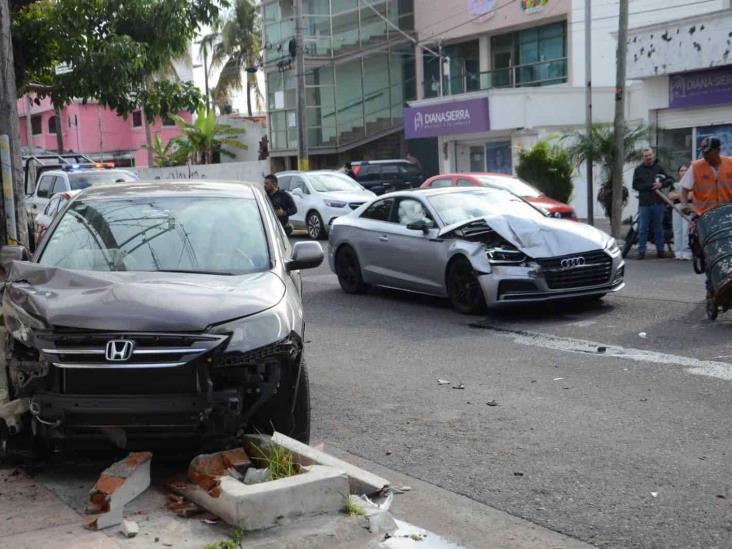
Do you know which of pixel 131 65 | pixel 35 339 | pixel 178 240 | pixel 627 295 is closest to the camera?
pixel 35 339

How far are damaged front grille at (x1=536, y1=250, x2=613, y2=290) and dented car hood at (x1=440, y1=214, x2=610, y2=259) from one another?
0.07 meters

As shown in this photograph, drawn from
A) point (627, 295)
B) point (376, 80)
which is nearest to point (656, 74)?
point (627, 295)

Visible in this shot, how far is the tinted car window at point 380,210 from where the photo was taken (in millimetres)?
13738

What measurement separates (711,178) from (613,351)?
302cm

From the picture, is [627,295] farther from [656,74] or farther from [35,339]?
[656,74]

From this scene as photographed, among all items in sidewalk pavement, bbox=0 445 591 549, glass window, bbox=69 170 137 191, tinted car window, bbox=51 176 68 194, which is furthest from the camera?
tinted car window, bbox=51 176 68 194

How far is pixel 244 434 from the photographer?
5.83 metres

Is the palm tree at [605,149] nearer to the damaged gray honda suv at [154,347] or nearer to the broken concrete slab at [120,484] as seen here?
the damaged gray honda suv at [154,347]

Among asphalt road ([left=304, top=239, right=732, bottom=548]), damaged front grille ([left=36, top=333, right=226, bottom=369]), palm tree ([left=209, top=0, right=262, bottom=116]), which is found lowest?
asphalt road ([left=304, top=239, right=732, bottom=548])

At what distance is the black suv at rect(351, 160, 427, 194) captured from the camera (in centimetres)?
A: 3027

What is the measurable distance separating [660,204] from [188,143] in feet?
111

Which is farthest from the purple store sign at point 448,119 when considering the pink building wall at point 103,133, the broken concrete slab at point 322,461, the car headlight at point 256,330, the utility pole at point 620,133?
the pink building wall at point 103,133

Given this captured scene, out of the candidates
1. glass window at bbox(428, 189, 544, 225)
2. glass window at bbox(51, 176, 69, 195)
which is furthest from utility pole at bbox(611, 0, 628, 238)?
glass window at bbox(51, 176, 69, 195)

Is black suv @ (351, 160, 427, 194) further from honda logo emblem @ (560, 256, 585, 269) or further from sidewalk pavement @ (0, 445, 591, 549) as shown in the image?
sidewalk pavement @ (0, 445, 591, 549)
